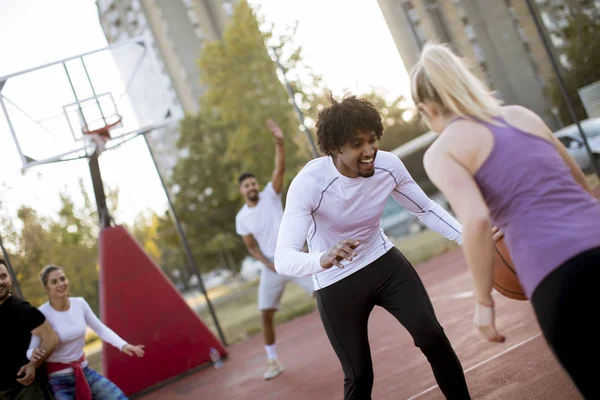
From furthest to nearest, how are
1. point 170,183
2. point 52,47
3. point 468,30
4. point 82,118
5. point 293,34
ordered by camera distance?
point 468,30, point 170,183, point 293,34, point 52,47, point 82,118

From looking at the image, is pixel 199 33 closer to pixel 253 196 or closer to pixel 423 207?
pixel 253 196

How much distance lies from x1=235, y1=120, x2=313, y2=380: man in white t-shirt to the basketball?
4.91 meters

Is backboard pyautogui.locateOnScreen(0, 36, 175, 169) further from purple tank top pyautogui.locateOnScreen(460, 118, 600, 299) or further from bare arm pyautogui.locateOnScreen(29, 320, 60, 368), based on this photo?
purple tank top pyautogui.locateOnScreen(460, 118, 600, 299)

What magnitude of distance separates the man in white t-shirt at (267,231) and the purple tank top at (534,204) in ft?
18.8

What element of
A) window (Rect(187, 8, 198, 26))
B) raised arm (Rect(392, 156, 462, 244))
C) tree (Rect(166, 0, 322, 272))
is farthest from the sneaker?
window (Rect(187, 8, 198, 26))

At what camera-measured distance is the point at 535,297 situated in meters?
2.26

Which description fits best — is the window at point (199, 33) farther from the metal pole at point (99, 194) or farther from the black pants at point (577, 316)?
the black pants at point (577, 316)

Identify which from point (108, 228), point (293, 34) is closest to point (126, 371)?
point (108, 228)

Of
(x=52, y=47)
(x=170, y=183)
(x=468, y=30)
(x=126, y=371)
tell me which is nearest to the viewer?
(x=126, y=371)

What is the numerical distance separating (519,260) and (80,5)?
1860 centimetres

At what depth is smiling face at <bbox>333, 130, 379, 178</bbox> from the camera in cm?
366

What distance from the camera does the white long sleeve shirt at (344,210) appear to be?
3.68m

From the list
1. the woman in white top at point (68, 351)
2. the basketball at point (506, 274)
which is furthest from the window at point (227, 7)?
the basketball at point (506, 274)

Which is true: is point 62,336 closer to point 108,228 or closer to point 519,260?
point 519,260
